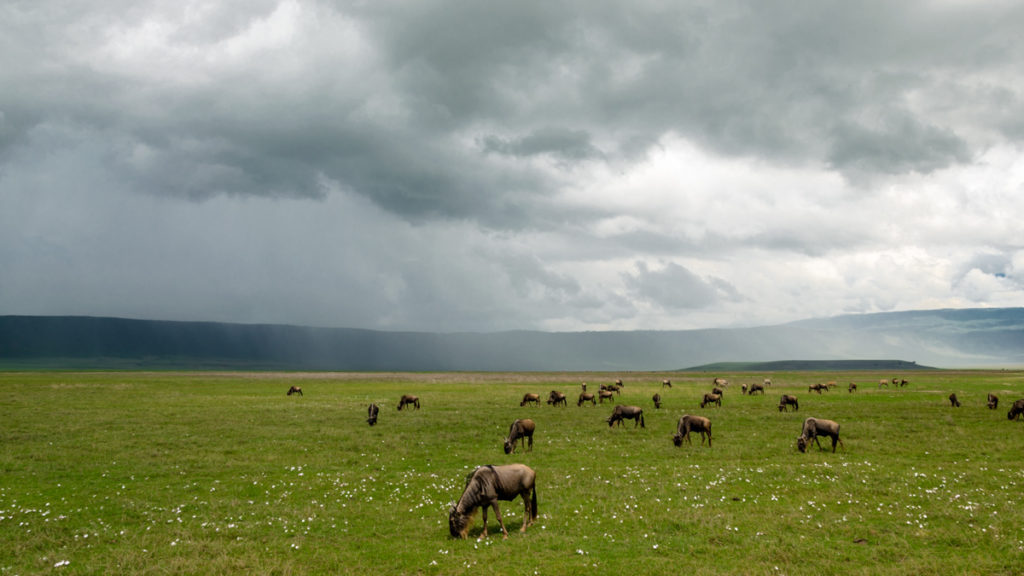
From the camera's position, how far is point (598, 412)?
4828cm

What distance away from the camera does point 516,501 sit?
20453 millimetres

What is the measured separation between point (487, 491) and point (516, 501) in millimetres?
5206

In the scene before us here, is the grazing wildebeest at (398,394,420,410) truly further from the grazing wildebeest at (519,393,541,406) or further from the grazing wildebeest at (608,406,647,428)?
the grazing wildebeest at (608,406,647,428)

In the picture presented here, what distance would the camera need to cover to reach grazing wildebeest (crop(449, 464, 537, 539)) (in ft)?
51.2

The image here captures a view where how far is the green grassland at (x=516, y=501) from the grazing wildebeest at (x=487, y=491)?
52cm

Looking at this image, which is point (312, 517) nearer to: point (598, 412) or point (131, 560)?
point (131, 560)

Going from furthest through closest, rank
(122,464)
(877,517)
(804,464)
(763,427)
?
(763,427) < (122,464) < (804,464) < (877,517)

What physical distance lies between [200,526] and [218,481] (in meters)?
6.84

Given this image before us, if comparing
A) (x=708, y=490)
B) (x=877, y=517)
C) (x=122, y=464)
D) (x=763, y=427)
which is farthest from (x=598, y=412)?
(x=122, y=464)

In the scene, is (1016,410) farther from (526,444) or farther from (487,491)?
(487,491)

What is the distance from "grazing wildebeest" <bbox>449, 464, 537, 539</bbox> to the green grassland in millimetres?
519

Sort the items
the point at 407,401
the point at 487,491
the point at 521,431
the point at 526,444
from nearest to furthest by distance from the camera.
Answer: the point at 487,491 < the point at 521,431 < the point at 526,444 < the point at 407,401

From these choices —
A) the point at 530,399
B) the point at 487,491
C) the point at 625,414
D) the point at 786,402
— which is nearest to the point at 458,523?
the point at 487,491

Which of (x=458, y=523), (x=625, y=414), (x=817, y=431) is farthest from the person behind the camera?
(x=625, y=414)
